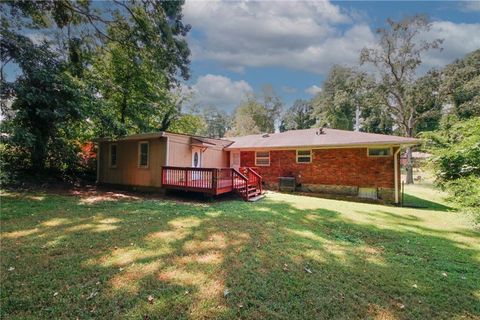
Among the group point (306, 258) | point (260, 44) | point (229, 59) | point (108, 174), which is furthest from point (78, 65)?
point (306, 258)

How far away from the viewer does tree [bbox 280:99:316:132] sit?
1921 inches

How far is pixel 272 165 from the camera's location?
48.7 feet

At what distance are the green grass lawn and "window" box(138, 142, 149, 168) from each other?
15.1 feet

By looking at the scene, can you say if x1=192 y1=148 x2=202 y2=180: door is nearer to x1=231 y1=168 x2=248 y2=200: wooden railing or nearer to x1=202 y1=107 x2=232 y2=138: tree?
x1=231 y1=168 x2=248 y2=200: wooden railing

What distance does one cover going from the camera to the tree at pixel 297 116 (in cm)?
4879

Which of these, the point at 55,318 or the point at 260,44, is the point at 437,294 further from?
the point at 260,44

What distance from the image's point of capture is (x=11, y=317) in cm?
258

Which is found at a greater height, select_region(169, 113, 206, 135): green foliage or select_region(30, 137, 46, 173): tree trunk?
select_region(169, 113, 206, 135): green foliage

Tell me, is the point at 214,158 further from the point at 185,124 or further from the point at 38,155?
the point at 38,155

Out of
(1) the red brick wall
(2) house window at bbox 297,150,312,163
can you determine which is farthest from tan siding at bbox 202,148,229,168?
(2) house window at bbox 297,150,312,163

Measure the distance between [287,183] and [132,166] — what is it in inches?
328

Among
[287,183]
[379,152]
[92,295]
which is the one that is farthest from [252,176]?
[92,295]

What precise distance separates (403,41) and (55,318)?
2786cm

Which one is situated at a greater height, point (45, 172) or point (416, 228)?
point (45, 172)
